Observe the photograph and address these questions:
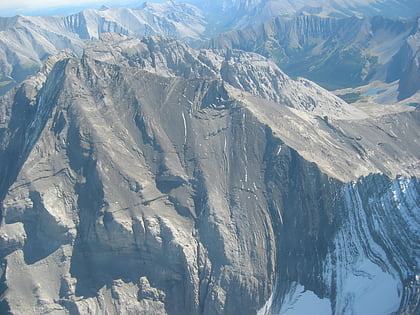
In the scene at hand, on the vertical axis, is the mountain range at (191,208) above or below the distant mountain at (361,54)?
below

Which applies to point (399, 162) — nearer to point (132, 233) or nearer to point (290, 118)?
point (290, 118)

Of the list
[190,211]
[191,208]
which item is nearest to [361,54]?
[191,208]

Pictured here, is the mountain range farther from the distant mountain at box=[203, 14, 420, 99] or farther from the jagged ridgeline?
the distant mountain at box=[203, 14, 420, 99]

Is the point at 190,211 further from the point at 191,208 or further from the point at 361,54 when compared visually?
the point at 361,54

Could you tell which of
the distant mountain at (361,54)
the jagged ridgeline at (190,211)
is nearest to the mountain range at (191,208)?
the jagged ridgeline at (190,211)

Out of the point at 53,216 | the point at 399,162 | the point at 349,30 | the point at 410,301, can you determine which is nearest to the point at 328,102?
the point at 399,162

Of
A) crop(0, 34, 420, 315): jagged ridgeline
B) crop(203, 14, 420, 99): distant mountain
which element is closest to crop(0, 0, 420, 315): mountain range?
crop(0, 34, 420, 315): jagged ridgeline

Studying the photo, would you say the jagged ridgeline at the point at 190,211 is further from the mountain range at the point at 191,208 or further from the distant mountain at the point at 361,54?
the distant mountain at the point at 361,54

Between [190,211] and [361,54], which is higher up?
[361,54]

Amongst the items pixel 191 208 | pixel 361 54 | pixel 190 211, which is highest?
pixel 361 54
